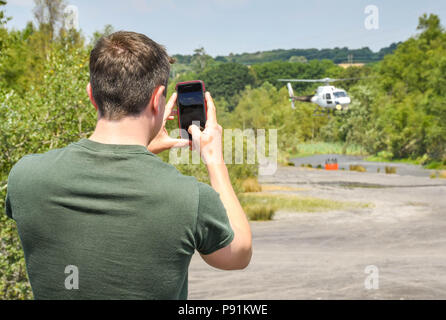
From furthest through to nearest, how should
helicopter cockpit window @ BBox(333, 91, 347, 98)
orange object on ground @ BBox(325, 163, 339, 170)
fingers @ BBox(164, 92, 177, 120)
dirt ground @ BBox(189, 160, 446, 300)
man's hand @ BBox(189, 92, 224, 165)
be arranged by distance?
orange object on ground @ BBox(325, 163, 339, 170)
helicopter cockpit window @ BBox(333, 91, 347, 98)
dirt ground @ BBox(189, 160, 446, 300)
fingers @ BBox(164, 92, 177, 120)
man's hand @ BBox(189, 92, 224, 165)

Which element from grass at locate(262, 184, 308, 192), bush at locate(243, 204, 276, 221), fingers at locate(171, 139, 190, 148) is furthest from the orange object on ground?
fingers at locate(171, 139, 190, 148)

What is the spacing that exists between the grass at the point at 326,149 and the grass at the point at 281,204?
2058 inches

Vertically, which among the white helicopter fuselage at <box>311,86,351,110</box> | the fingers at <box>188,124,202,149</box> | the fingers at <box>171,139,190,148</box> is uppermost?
the white helicopter fuselage at <box>311,86,351,110</box>

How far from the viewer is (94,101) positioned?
5.88 ft

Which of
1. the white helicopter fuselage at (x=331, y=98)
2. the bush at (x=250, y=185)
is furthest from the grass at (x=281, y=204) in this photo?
the white helicopter fuselage at (x=331, y=98)

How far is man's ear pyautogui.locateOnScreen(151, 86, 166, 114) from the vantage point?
175 centimetres

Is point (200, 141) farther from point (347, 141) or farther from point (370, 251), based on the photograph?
point (347, 141)

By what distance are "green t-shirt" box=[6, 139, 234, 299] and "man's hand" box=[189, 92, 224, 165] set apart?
0.80ft

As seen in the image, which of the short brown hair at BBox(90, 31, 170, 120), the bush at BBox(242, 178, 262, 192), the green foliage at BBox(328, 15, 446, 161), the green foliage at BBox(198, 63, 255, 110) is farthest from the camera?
the green foliage at BBox(198, 63, 255, 110)

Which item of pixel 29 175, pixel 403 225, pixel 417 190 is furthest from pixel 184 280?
pixel 417 190

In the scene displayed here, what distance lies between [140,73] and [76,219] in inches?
20.8

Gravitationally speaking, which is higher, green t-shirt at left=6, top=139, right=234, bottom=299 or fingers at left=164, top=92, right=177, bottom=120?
fingers at left=164, top=92, right=177, bottom=120

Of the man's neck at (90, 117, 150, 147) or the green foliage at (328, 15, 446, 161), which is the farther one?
the green foliage at (328, 15, 446, 161)

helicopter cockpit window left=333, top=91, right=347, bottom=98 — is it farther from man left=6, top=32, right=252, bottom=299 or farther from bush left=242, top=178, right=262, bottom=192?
man left=6, top=32, right=252, bottom=299
